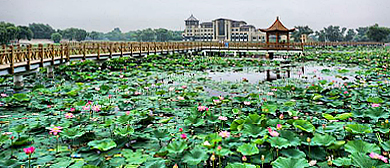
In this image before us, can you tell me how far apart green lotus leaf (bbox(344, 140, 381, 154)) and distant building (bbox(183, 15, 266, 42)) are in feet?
247

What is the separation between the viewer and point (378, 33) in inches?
2323

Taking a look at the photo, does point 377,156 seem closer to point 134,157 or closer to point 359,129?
point 359,129

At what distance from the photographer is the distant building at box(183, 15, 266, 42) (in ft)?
251

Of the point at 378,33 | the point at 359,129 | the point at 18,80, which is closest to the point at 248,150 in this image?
the point at 359,129

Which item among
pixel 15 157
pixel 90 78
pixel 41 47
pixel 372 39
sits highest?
pixel 372 39

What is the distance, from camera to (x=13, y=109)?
14.7ft

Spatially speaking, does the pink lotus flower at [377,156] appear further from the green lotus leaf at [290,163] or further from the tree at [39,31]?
the tree at [39,31]

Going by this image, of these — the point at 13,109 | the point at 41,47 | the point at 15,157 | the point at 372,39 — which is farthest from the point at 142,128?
the point at 372,39

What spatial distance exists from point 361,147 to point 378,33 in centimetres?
6984

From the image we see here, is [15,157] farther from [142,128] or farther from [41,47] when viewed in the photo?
[41,47]

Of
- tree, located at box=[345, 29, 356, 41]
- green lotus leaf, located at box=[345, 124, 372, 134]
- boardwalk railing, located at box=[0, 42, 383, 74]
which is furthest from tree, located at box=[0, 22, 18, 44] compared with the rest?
tree, located at box=[345, 29, 356, 41]

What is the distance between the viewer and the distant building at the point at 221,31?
76.4 meters

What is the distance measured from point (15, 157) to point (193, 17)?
285 ft

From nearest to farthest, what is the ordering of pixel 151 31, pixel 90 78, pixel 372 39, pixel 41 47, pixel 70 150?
1. pixel 70 150
2. pixel 90 78
3. pixel 41 47
4. pixel 372 39
5. pixel 151 31
